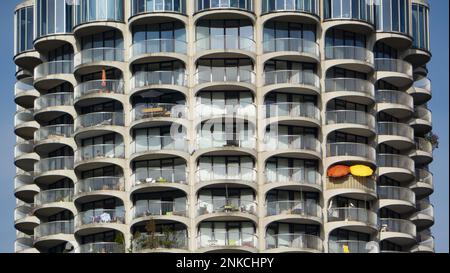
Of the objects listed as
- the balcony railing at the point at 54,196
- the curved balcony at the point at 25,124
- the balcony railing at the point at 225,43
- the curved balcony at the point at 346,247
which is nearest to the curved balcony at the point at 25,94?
the curved balcony at the point at 25,124

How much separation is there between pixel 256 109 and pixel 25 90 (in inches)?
1123

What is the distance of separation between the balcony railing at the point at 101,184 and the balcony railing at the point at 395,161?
23451 mm

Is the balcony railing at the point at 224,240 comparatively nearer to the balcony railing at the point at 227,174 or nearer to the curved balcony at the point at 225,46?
the balcony railing at the point at 227,174

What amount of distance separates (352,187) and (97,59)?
24.6 meters

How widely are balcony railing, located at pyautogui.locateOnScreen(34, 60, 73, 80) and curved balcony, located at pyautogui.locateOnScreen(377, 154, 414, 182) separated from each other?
28.7 metres

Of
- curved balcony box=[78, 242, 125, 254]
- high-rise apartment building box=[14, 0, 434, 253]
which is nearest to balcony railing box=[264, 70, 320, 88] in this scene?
high-rise apartment building box=[14, 0, 434, 253]

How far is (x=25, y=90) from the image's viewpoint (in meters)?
140

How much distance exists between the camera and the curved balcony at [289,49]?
122 metres

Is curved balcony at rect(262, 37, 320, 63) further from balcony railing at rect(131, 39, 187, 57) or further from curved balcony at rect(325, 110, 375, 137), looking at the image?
balcony railing at rect(131, 39, 187, 57)

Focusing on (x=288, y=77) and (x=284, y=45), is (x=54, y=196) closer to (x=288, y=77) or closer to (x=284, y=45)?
(x=288, y=77)
